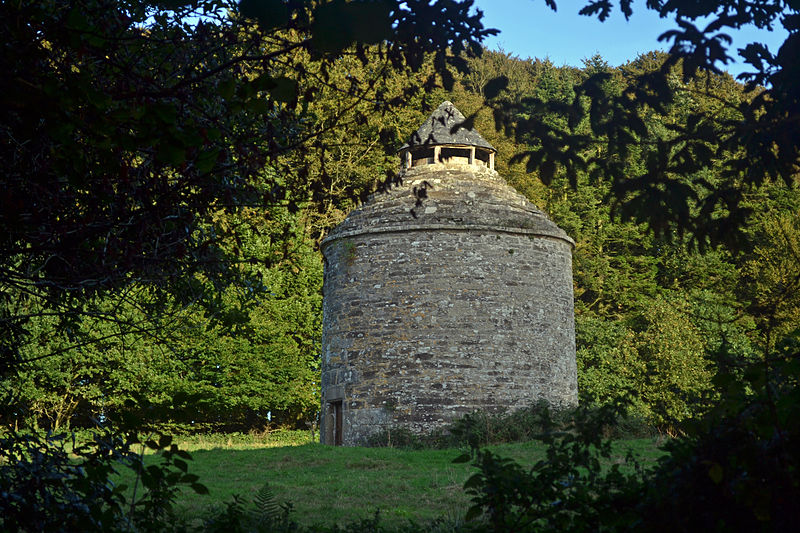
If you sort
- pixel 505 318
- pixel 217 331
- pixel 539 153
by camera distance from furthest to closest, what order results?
pixel 217 331 → pixel 505 318 → pixel 539 153

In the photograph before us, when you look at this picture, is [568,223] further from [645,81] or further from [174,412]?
[645,81]

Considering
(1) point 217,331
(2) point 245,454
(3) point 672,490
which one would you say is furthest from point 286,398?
(3) point 672,490

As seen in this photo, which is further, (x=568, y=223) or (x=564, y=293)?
(x=568, y=223)

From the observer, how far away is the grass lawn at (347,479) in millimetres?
10391

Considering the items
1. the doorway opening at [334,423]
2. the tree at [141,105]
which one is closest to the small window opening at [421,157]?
the doorway opening at [334,423]

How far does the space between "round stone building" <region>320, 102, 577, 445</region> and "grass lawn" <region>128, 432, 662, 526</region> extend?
1.93m

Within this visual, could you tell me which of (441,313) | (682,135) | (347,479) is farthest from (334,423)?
(682,135)

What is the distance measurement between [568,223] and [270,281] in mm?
12392

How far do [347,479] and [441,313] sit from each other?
21.1 feet

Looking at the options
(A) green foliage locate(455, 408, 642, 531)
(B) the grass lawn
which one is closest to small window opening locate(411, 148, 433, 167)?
(B) the grass lawn

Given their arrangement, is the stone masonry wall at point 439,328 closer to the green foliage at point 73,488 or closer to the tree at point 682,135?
the tree at point 682,135

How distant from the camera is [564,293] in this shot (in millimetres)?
21297

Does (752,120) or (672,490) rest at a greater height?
(752,120)

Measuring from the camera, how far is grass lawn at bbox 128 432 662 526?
1039cm
